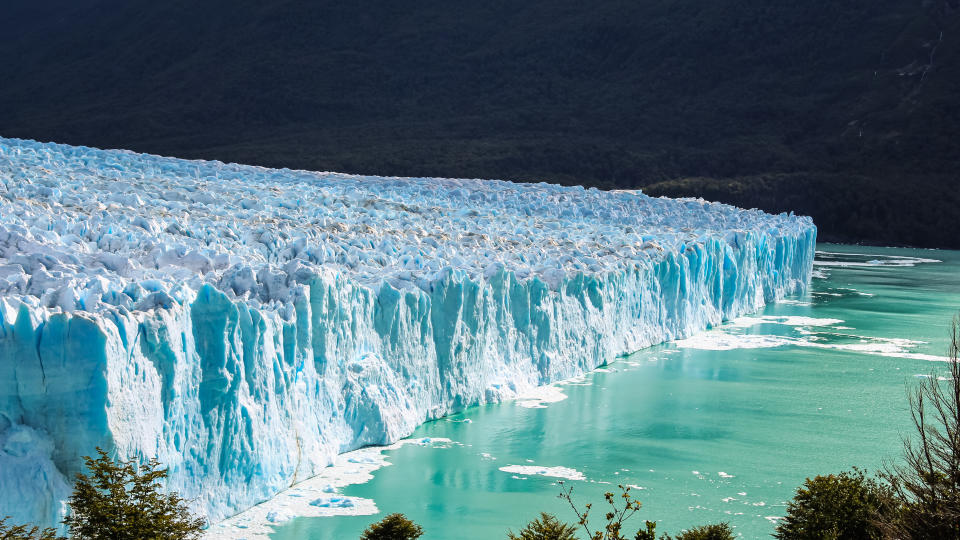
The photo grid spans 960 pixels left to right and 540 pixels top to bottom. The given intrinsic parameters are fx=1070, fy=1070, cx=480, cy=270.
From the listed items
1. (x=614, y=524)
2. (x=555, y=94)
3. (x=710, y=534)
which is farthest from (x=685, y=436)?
(x=555, y=94)

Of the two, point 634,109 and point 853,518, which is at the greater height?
point 634,109

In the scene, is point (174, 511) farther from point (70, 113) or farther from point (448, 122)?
point (70, 113)

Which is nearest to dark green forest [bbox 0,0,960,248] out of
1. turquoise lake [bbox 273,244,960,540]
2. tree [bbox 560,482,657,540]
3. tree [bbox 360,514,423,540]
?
turquoise lake [bbox 273,244,960,540]

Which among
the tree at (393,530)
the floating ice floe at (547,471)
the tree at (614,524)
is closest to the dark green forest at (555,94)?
the floating ice floe at (547,471)

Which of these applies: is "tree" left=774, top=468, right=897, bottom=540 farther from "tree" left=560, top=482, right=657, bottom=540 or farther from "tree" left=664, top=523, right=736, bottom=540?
"tree" left=560, top=482, right=657, bottom=540

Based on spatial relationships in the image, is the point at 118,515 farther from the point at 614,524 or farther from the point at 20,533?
the point at 614,524

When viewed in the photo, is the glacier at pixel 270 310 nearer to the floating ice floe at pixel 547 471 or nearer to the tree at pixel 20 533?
the tree at pixel 20 533

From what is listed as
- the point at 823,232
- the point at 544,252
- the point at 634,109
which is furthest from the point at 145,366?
the point at 634,109
